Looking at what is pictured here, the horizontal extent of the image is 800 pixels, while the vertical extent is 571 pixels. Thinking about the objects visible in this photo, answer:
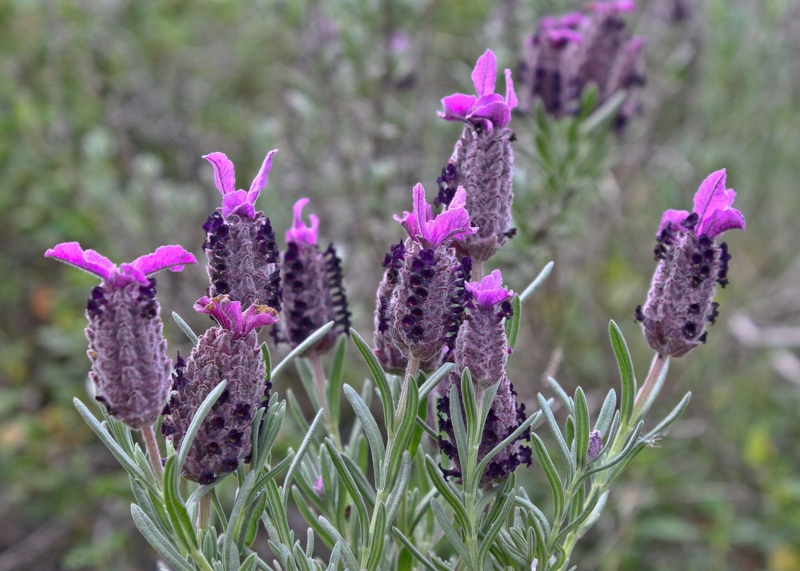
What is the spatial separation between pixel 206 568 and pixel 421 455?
1.11 feet

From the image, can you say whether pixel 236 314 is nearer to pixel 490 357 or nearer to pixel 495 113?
pixel 490 357

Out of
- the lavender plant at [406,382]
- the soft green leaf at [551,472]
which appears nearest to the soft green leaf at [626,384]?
the lavender plant at [406,382]

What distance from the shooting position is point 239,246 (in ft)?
3.08

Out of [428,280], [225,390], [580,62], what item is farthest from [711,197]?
[580,62]

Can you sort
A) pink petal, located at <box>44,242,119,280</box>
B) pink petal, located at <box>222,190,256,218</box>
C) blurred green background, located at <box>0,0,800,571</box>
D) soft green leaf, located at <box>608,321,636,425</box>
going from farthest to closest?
1. blurred green background, located at <box>0,0,800,571</box>
2. soft green leaf, located at <box>608,321,636,425</box>
3. pink petal, located at <box>222,190,256,218</box>
4. pink petal, located at <box>44,242,119,280</box>

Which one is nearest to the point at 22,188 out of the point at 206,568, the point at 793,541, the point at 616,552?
the point at 616,552

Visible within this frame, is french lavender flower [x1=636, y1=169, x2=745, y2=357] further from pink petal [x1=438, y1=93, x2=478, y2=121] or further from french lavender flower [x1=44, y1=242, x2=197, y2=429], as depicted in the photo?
french lavender flower [x1=44, y1=242, x2=197, y2=429]

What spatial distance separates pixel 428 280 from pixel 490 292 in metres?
0.07

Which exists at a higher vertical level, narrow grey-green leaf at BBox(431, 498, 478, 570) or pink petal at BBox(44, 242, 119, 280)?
pink petal at BBox(44, 242, 119, 280)

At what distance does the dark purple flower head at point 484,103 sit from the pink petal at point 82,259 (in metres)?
0.42

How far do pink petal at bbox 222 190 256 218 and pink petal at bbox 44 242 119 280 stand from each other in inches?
5.7

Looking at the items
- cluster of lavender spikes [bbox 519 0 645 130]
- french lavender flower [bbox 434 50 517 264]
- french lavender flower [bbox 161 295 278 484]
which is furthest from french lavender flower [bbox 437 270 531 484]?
cluster of lavender spikes [bbox 519 0 645 130]

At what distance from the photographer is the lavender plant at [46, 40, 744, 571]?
2.88 ft

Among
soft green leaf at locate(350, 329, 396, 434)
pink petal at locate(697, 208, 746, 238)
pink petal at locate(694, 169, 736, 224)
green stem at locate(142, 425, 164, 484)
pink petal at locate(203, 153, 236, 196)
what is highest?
pink petal at locate(203, 153, 236, 196)
